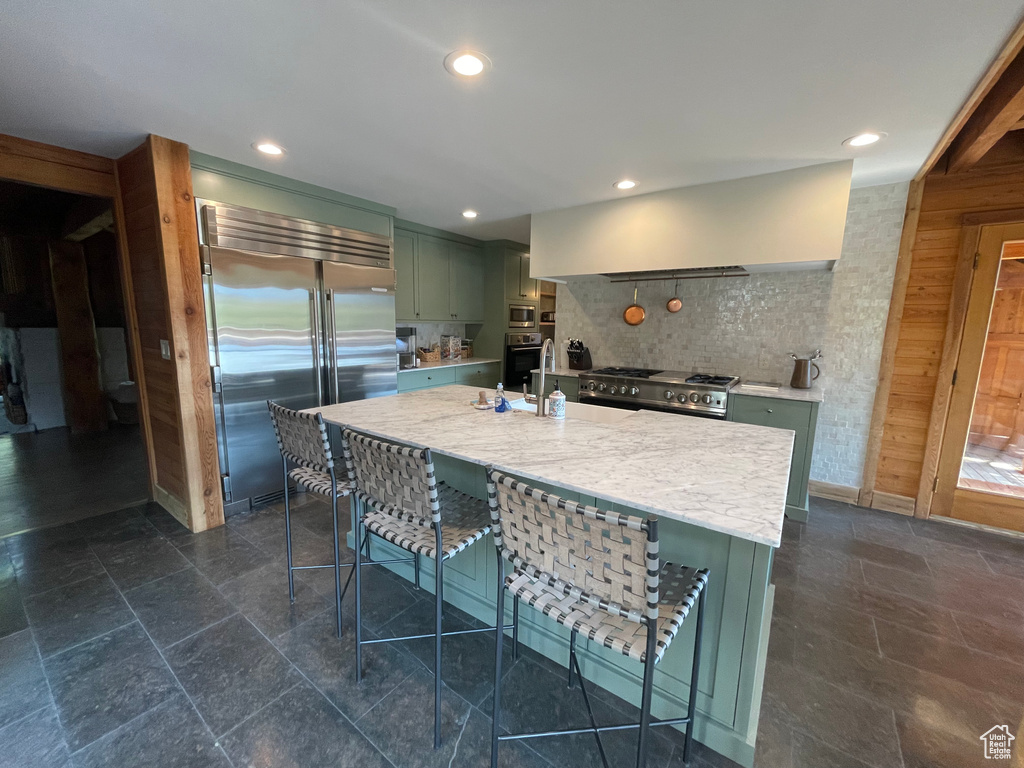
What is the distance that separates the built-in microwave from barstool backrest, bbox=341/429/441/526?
3.75 metres

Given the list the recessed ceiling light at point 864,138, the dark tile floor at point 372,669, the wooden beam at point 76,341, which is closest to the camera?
the dark tile floor at point 372,669

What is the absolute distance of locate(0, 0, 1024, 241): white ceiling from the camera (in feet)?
4.28

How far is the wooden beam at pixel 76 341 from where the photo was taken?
13.7 feet

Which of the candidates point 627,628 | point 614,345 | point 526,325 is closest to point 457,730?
point 627,628

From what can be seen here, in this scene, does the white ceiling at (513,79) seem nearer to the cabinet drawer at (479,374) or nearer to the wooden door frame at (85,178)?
the wooden door frame at (85,178)

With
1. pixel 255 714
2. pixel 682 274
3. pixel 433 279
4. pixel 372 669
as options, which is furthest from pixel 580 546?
pixel 433 279

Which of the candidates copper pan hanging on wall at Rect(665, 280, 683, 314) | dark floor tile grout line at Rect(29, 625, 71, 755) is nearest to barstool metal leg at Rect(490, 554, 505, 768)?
dark floor tile grout line at Rect(29, 625, 71, 755)

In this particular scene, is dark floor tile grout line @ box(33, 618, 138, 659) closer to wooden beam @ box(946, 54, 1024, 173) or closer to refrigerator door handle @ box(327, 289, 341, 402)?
refrigerator door handle @ box(327, 289, 341, 402)

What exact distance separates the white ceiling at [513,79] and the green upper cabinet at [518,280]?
7.96 feet

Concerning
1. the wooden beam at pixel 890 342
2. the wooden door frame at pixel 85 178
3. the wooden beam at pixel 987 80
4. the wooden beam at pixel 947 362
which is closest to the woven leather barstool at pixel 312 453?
the wooden door frame at pixel 85 178

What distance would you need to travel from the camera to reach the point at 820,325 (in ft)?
10.3

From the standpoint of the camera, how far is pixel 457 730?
1.36 metres

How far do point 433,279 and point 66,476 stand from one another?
11.9ft

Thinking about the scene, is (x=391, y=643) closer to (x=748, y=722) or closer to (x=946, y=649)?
(x=748, y=722)
